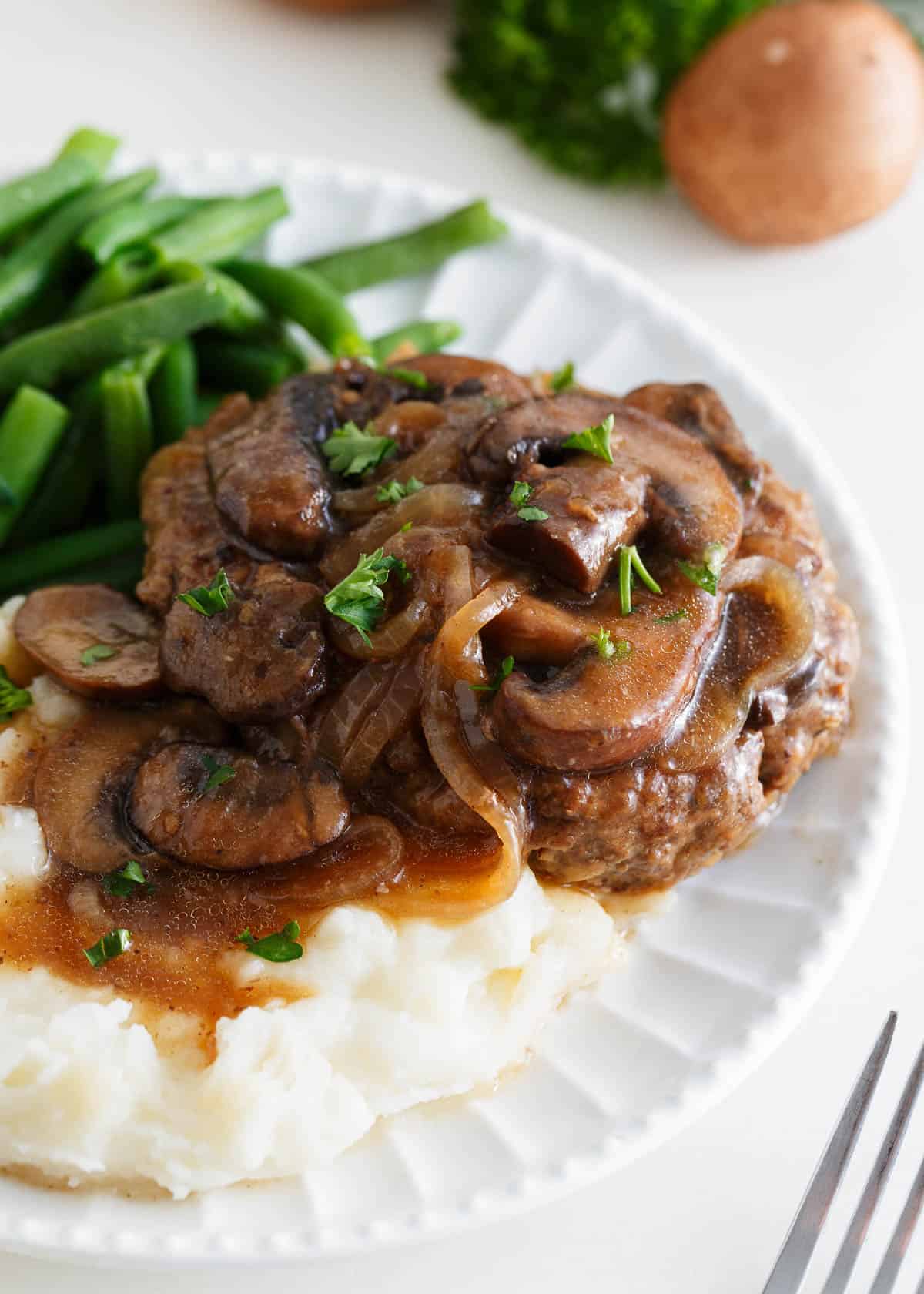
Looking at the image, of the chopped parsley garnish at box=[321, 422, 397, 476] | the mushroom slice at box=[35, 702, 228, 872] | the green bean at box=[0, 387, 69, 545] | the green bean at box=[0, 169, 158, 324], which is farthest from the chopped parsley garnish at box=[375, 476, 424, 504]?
Result: the green bean at box=[0, 169, 158, 324]

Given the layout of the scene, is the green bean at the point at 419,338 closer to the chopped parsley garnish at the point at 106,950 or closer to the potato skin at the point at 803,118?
the potato skin at the point at 803,118

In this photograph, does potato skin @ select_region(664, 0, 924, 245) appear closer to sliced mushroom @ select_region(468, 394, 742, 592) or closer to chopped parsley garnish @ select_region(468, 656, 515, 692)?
sliced mushroom @ select_region(468, 394, 742, 592)

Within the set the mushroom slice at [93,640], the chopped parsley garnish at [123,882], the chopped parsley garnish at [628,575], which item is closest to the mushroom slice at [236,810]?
the chopped parsley garnish at [123,882]

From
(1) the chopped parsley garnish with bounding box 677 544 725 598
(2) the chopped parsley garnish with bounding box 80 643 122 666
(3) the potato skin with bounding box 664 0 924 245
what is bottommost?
(2) the chopped parsley garnish with bounding box 80 643 122 666

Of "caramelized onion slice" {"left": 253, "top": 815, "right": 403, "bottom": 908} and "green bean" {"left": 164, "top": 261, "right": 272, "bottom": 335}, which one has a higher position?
"green bean" {"left": 164, "top": 261, "right": 272, "bottom": 335}

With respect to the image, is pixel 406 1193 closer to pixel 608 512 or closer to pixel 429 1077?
pixel 429 1077

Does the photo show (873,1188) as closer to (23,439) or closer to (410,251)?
(23,439)
